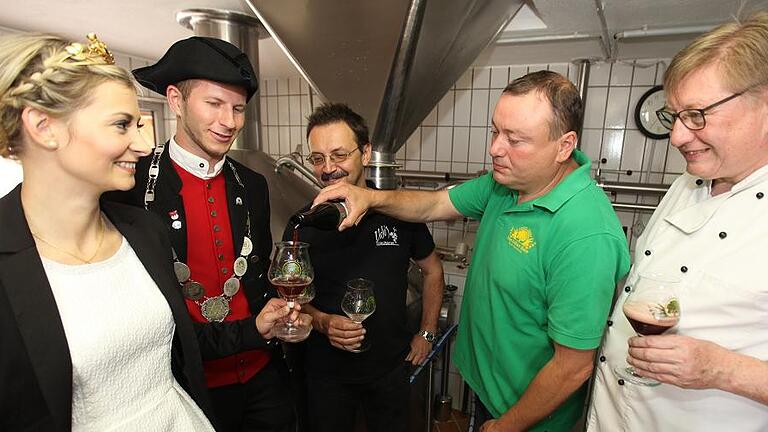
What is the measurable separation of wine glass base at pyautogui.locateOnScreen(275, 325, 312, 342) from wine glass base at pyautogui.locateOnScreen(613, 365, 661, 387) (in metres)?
0.89

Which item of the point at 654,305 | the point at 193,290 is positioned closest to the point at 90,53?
the point at 193,290

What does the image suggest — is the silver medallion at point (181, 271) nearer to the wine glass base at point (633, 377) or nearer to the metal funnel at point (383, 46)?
the metal funnel at point (383, 46)

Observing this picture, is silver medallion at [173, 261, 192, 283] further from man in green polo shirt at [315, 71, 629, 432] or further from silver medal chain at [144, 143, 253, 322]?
man in green polo shirt at [315, 71, 629, 432]

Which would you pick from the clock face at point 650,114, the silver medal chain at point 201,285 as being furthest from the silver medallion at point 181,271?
the clock face at point 650,114

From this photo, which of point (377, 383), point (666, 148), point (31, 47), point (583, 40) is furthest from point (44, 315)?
point (666, 148)

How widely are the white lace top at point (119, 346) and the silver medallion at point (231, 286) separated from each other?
364 millimetres

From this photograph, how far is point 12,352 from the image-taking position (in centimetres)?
78

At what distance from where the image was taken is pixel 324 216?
1380mm

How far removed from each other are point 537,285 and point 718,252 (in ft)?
1.44

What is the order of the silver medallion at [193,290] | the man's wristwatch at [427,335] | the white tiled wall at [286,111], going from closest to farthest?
1. the silver medallion at [193,290]
2. the man's wristwatch at [427,335]
3. the white tiled wall at [286,111]

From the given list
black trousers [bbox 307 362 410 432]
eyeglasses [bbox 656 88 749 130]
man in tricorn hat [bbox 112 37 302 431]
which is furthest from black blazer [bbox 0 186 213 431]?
eyeglasses [bbox 656 88 749 130]

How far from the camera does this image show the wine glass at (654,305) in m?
0.90

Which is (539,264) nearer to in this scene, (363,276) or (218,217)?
(363,276)

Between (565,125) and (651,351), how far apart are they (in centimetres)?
65
